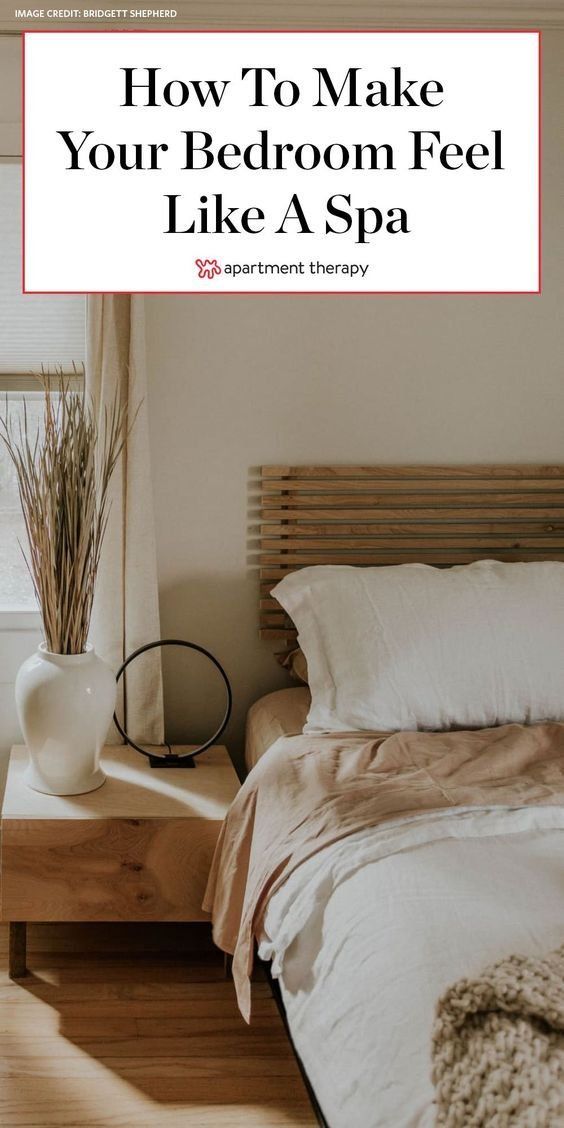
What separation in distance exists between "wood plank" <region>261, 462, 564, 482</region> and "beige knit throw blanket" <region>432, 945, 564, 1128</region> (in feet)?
5.78

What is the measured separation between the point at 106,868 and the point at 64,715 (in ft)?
1.19

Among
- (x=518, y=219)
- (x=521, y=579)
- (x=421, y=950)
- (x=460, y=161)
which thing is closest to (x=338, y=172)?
(x=460, y=161)

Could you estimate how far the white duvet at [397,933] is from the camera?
4.21 feet

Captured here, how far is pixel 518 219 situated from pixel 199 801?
5.94 ft

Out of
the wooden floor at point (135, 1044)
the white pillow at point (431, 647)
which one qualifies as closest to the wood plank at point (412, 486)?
the white pillow at point (431, 647)

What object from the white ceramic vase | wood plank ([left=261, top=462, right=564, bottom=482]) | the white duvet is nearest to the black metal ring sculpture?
the white ceramic vase

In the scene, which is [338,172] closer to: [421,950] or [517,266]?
[517,266]

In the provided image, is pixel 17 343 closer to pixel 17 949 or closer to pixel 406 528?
pixel 406 528

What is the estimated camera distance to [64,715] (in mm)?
2324

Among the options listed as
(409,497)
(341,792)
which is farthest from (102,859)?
(409,497)

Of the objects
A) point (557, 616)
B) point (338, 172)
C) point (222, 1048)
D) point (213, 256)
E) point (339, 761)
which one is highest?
point (338, 172)

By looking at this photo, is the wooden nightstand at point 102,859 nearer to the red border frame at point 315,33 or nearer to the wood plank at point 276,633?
the wood plank at point 276,633

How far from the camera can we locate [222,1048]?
7.03 feet

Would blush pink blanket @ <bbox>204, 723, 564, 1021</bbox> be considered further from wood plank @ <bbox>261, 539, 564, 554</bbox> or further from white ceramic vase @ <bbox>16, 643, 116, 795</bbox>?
wood plank @ <bbox>261, 539, 564, 554</bbox>
